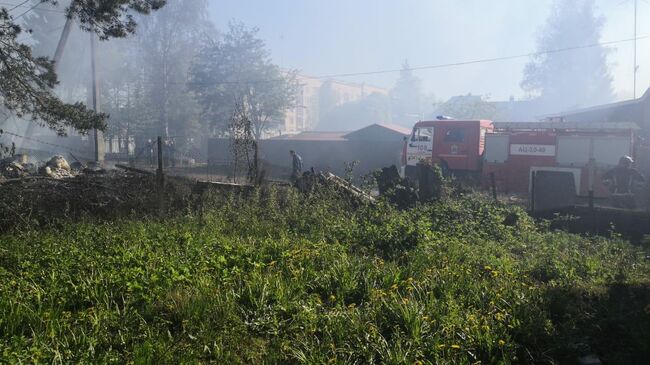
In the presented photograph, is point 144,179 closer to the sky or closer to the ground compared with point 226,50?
closer to the ground

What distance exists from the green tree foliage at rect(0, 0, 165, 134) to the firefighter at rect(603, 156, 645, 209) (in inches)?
485

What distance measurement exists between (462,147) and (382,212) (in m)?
9.09

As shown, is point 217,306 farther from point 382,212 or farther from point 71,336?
point 382,212

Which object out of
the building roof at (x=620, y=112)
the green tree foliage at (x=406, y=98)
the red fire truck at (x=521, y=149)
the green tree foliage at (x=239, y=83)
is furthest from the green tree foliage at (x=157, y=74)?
the green tree foliage at (x=406, y=98)

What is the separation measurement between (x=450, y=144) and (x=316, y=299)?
13.8m

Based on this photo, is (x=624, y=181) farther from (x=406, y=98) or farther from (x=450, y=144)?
(x=406, y=98)

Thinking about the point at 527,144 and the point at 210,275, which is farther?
the point at 527,144

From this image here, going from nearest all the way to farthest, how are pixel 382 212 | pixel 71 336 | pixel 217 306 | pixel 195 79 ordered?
pixel 71 336 < pixel 217 306 < pixel 382 212 < pixel 195 79

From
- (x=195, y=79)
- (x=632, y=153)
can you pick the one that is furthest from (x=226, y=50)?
(x=632, y=153)

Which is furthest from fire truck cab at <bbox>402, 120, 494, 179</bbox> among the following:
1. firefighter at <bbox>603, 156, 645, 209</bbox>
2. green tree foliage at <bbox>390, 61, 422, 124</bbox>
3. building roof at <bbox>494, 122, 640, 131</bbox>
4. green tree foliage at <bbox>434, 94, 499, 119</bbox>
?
green tree foliage at <bbox>390, 61, 422, 124</bbox>

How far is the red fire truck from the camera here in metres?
13.9

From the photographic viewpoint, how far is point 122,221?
8.69 meters

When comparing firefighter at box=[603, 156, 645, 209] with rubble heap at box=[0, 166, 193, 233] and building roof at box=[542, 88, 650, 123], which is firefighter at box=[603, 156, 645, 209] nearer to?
building roof at box=[542, 88, 650, 123]

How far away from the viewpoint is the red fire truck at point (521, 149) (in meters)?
13.9
